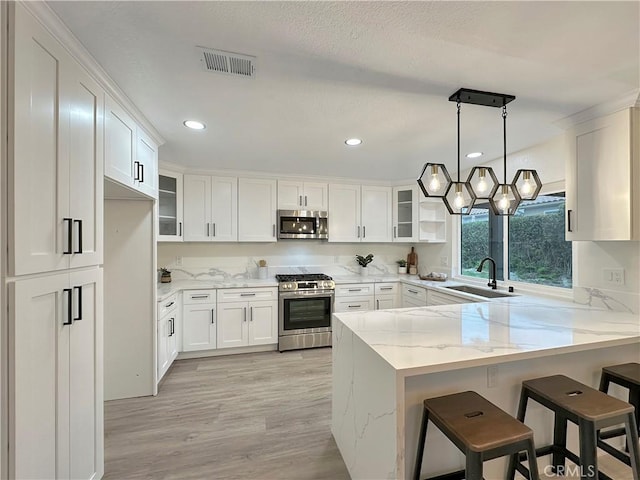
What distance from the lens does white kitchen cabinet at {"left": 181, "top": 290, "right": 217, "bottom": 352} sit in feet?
11.0

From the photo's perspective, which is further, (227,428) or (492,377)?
(227,428)

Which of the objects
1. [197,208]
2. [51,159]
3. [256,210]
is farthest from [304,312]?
[51,159]

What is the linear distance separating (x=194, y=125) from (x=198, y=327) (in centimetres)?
232

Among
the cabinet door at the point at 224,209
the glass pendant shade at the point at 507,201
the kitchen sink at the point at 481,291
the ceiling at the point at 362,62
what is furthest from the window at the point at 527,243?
the cabinet door at the point at 224,209

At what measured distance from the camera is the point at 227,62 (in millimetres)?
1496

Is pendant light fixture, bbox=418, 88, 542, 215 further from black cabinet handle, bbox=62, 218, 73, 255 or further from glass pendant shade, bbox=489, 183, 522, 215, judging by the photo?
black cabinet handle, bbox=62, 218, 73, 255

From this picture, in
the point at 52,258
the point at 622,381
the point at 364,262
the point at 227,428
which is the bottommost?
the point at 227,428

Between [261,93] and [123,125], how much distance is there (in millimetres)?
990

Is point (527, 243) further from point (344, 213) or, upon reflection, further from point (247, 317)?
point (247, 317)

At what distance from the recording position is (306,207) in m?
4.11

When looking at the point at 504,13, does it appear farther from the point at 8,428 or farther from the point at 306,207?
the point at 306,207

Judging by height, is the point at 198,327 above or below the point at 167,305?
below

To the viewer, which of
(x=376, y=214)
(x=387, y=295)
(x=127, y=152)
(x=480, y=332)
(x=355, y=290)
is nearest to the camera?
(x=480, y=332)

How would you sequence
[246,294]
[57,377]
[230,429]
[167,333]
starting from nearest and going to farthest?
[57,377] < [230,429] < [167,333] < [246,294]
